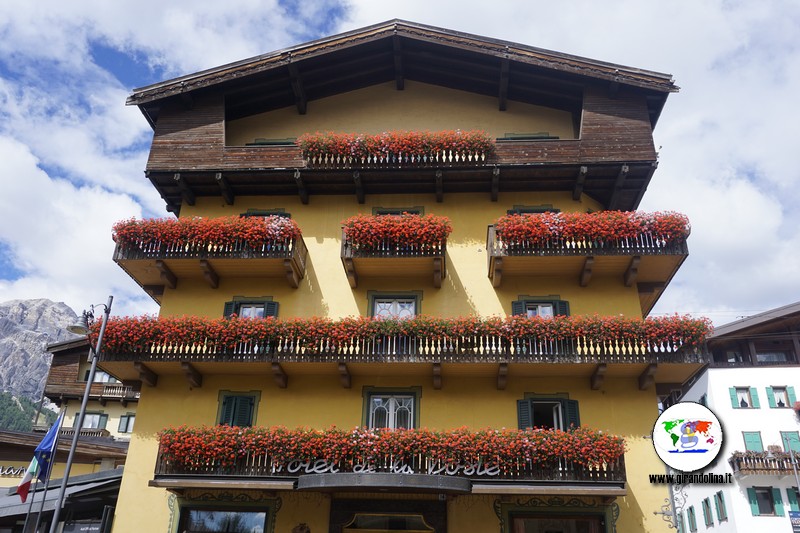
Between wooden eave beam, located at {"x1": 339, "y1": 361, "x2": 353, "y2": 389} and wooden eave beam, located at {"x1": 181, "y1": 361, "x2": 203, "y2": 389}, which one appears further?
wooden eave beam, located at {"x1": 181, "y1": 361, "x2": 203, "y2": 389}

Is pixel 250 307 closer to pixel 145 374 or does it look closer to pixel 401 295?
pixel 145 374

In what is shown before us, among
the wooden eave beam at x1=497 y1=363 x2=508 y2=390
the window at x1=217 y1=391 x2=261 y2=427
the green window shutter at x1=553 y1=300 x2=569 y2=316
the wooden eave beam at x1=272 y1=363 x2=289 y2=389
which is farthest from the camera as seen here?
the green window shutter at x1=553 y1=300 x2=569 y2=316

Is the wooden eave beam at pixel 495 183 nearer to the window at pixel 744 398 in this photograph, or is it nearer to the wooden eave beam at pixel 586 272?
the wooden eave beam at pixel 586 272

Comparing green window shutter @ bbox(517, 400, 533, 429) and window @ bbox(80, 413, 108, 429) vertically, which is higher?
window @ bbox(80, 413, 108, 429)

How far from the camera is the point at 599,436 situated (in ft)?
53.9

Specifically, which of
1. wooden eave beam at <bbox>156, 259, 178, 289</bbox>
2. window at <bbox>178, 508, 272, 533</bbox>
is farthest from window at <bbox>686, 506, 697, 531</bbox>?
wooden eave beam at <bbox>156, 259, 178, 289</bbox>

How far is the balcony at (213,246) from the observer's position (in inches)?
774

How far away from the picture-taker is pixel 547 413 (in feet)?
61.4

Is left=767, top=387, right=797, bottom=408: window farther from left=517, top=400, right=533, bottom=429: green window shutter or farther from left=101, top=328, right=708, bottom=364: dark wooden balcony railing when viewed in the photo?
left=517, top=400, right=533, bottom=429: green window shutter

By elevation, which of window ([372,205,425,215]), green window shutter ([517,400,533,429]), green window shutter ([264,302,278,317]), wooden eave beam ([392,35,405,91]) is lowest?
green window shutter ([517,400,533,429])

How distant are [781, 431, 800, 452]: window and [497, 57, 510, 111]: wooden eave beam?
34.6 metres

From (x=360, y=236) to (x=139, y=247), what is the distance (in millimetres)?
6804

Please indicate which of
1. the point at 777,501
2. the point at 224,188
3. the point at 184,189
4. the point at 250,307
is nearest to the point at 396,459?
the point at 250,307

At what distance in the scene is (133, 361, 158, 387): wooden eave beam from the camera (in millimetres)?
18688
